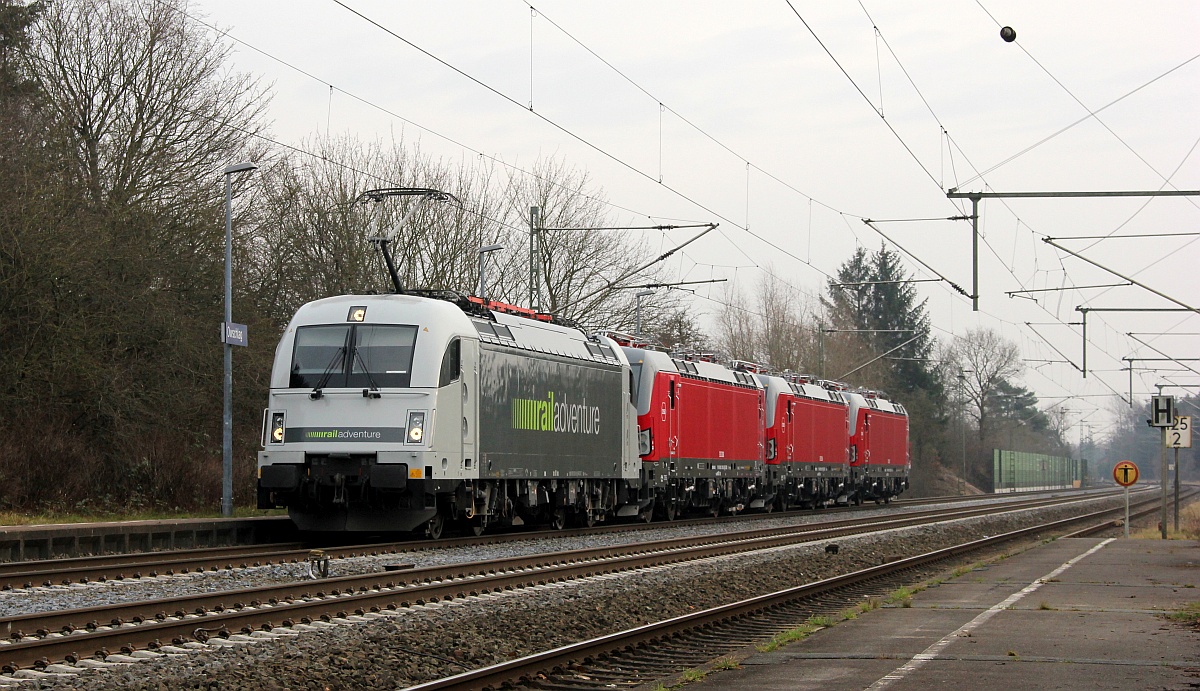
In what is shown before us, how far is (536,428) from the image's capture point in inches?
907

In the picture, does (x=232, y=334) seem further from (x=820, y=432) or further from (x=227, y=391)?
(x=820, y=432)

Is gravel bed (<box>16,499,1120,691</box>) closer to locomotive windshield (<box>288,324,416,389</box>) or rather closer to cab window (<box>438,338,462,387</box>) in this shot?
cab window (<box>438,338,462,387</box>)

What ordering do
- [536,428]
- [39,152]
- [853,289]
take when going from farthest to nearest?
[853,289], [39,152], [536,428]

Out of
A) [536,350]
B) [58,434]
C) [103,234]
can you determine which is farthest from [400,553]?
[103,234]

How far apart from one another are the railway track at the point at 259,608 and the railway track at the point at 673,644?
2.42 m

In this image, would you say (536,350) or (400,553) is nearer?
(400,553)

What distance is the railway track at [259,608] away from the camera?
31.2ft

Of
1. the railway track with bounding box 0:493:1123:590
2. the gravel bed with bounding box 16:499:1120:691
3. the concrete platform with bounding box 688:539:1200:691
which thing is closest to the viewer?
the gravel bed with bounding box 16:499:1120:691

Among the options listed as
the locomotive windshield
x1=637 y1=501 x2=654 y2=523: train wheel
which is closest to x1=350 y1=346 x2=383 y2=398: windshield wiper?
the locomotive windshield

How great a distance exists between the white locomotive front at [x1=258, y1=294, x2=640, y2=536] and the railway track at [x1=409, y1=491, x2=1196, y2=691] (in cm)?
621

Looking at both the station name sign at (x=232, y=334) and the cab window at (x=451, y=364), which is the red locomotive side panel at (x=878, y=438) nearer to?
the station name sign at (x=232, y=334)

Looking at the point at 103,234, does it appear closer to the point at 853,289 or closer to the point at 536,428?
the point at 536,428

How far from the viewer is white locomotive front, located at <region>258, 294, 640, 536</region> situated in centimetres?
1917

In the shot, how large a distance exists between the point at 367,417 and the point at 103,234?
997 centimetres
